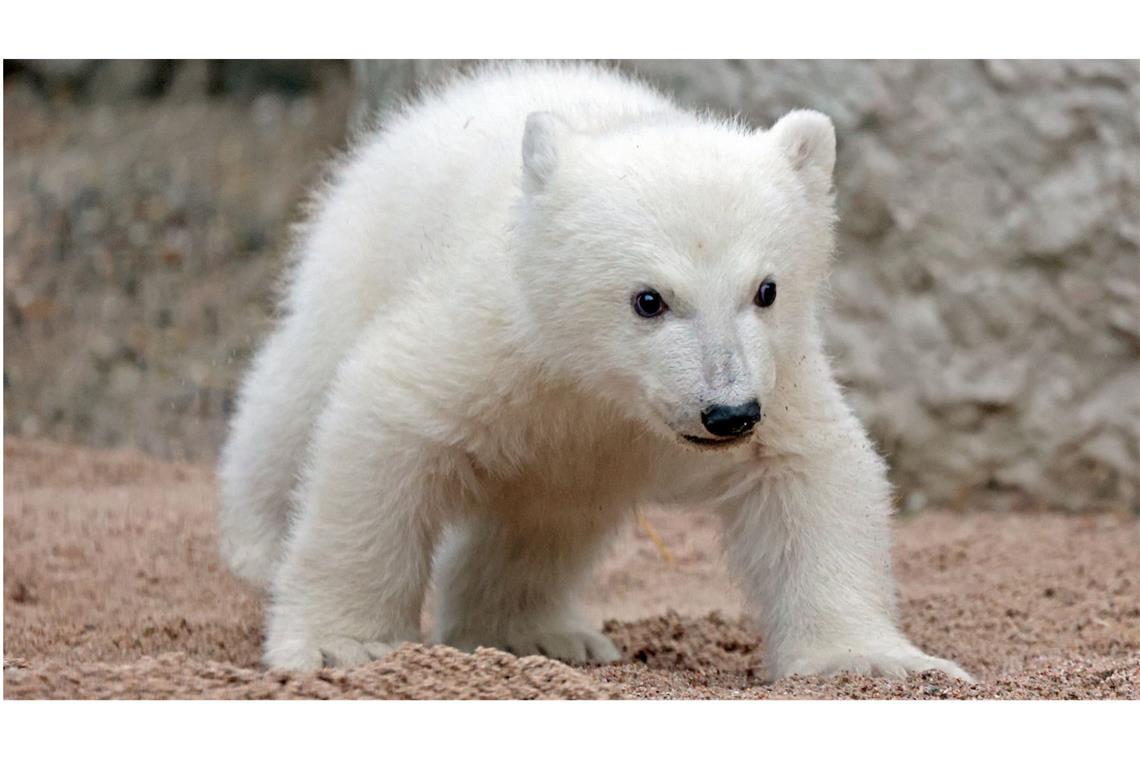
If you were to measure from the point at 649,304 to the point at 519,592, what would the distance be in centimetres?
205

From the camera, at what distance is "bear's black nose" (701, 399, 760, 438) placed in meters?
4.20

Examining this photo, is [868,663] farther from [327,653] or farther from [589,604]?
[589,604]

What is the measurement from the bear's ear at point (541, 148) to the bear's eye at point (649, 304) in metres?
0.56

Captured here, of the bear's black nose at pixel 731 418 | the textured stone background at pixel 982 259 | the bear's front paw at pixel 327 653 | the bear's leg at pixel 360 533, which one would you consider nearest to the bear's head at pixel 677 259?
the bear's black nose at pixel 731 418

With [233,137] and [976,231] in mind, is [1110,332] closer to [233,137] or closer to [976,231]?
[976,231]

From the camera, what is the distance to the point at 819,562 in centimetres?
506

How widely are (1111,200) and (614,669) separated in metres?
4.61

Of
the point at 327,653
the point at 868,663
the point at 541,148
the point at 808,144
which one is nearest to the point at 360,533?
the point at 327,653

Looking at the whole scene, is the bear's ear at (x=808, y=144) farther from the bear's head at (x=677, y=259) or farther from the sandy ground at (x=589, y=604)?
the sandy ground at (x=589, y=604)

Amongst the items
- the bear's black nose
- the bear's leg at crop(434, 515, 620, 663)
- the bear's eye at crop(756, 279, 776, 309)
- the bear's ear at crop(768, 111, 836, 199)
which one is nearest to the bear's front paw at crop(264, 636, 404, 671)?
the bear's leg at crop(434, 515, 620, 663)

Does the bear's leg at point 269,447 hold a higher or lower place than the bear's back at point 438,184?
lower

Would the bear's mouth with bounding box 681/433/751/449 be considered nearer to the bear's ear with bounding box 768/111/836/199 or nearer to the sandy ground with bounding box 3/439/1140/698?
the sandy ground with bounding box 3/439/1140/698

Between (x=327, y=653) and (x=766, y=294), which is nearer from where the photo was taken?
(x=766, y=294)

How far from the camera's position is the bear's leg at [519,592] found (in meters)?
6.11
